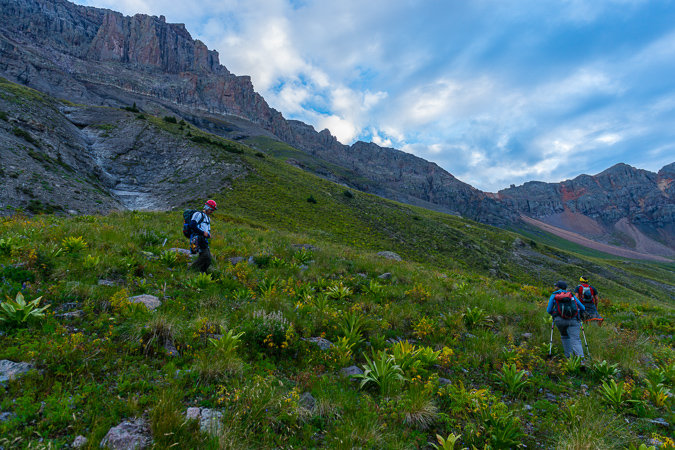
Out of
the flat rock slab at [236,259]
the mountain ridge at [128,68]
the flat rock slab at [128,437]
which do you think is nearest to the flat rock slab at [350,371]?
the flat rock slab at [128,437]

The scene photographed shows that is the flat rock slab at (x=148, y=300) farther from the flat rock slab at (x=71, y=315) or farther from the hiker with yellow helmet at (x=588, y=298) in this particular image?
the hiker with yellow helmet at (x=588, y=298)

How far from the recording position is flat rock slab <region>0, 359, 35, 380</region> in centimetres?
293

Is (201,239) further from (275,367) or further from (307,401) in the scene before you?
(307,401)

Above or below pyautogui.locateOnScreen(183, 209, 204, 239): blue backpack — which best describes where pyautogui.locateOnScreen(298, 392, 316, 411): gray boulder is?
below

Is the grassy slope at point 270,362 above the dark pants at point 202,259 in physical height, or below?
below

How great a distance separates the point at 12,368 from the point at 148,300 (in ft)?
7.79

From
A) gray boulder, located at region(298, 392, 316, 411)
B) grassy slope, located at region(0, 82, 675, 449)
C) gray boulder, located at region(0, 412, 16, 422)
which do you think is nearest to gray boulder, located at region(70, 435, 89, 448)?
grassy slope, located at region(0, 82, 675, 449)

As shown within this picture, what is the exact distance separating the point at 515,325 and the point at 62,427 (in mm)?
9973

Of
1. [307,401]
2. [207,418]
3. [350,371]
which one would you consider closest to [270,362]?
[307,401]

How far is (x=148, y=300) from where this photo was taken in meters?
5.40

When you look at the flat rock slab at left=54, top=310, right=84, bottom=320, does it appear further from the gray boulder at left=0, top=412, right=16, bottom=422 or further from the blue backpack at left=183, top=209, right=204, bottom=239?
the blue backpack at left=183, top=209, right=204, bottom=239

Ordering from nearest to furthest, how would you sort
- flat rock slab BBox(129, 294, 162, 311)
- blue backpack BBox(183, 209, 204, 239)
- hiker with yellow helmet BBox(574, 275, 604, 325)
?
1. flat rock slab BBox(129, 294, 162, 311)
2. blue backpack BBox(183, 209, 204, 239)
3. hiker with yellow helmet BBox(574, 275, 604, 325)

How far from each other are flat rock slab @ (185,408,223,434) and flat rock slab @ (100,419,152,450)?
0.39 meters

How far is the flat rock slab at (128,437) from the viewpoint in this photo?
2486 millimetres
